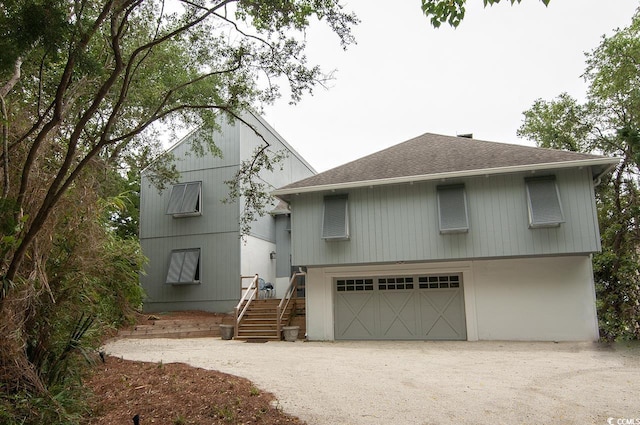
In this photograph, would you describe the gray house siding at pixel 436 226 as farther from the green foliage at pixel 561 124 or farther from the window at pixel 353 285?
the green foliage at pixel 561 124

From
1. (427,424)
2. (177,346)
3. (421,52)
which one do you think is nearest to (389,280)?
(177,346)

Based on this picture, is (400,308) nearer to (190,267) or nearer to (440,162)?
(440,162)

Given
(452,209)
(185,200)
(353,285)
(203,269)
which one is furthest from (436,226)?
(185,200)

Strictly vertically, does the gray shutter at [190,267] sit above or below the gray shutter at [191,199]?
below

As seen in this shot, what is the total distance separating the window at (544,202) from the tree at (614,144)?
179cm

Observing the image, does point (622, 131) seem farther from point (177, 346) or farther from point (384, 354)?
point (177, 346)

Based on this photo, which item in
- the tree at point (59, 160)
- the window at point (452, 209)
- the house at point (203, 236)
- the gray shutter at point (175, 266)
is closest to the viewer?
the tree at point (59, 160)

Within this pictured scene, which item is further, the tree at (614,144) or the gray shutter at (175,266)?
the gray shutter at (175,266)

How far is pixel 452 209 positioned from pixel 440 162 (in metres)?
1.64

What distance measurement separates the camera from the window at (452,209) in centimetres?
1248

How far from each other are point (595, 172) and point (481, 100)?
5738 mm

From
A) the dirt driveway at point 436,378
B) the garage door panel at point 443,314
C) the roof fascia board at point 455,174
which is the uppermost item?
the roof fascia board at point 455,174

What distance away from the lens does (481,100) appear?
55.3ft

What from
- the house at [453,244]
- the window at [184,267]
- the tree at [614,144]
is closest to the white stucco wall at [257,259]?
the window at [184,267]
